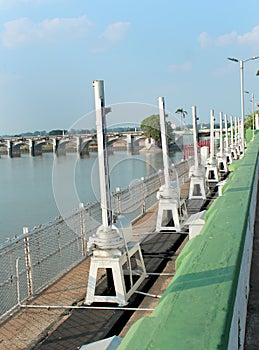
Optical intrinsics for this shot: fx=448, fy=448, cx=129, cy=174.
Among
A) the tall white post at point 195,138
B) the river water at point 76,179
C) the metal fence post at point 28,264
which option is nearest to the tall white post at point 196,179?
the tall white post at point 195,138

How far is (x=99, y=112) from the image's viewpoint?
4.77 m

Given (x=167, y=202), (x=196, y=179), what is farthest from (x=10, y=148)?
(x=167, y=202)

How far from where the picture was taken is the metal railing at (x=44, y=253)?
5051mm

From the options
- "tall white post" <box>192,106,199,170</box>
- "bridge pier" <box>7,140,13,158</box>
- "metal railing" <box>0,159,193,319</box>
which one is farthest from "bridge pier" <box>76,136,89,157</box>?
"bridge pier" <box>7,140,13,158</box>

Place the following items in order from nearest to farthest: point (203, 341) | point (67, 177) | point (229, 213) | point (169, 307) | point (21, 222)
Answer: point (203, 341) < point (169, 307) < point (229, 213) < point (67, 177) < point (21, 222)

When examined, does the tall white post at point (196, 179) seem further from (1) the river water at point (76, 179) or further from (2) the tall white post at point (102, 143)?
(2) the tall white post at point (102, 143)

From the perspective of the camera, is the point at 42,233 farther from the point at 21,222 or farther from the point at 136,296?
the point at 21,222

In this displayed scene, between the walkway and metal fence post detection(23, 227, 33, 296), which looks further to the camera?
metal fence post detection(23, 227, 33, 296)

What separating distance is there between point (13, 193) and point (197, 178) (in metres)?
15.2

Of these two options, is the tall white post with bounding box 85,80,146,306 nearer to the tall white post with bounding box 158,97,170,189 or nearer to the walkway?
the walkway

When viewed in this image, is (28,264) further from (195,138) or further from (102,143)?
(195,138)

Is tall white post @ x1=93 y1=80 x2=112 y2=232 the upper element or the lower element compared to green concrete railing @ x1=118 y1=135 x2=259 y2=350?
upper

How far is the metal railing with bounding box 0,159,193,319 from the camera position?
16.6 ft

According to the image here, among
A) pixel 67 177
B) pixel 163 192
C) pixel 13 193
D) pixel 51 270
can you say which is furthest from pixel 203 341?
pixel 13 193
